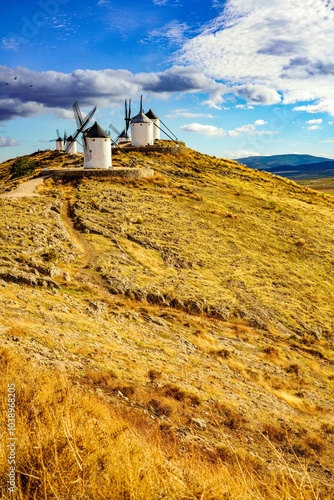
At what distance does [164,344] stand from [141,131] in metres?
63.3

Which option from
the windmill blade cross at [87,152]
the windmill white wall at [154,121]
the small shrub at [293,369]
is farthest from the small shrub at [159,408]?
the windmill white wall at [154,121]

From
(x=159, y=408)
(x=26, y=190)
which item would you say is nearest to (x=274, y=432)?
(x=159, y=408)

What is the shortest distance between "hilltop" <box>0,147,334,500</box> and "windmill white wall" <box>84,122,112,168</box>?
6353 mm

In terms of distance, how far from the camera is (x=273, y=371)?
60.3 feet

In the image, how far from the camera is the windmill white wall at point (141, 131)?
2911 inches

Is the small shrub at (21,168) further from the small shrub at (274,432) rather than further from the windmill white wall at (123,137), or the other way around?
the small shrub at (274,432)

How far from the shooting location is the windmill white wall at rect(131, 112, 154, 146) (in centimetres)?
7394

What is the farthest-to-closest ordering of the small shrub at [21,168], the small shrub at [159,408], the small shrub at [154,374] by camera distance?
the small shrub at [21,168] < the small shrub at [154,374] < the small shrub at [159,408]

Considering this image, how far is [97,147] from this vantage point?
2060 inches

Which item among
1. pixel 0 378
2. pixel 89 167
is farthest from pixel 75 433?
pixel 89 167

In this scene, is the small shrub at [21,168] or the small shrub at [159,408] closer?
the small shrub at [159,408]

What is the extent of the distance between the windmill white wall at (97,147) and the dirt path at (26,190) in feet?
25.9

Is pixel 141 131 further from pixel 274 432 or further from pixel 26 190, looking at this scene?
pixel 274 432

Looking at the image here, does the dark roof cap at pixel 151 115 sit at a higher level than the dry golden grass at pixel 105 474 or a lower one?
higher
